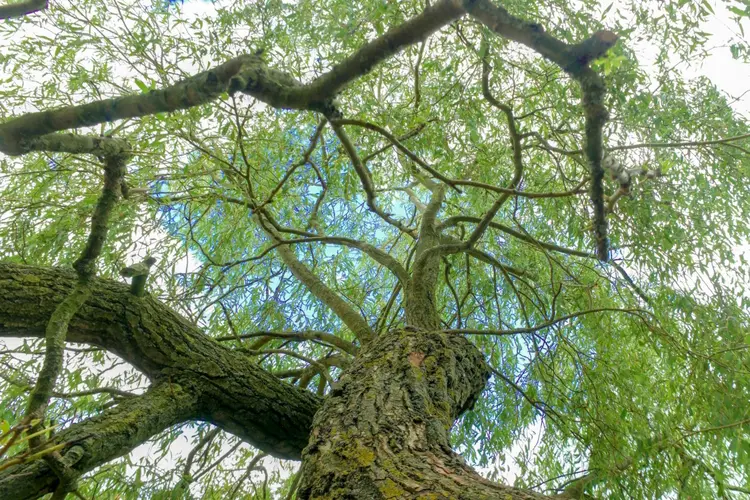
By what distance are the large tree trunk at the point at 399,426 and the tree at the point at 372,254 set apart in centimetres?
1

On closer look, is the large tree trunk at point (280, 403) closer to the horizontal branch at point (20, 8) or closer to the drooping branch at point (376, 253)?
the drooping branch at point (376, 253)

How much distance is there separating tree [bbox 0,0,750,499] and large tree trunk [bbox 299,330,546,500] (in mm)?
10

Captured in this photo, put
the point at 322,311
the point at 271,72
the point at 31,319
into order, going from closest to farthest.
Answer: the point at 271,72 < the point at 31,319 < the point at 322,311

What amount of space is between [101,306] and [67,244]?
43.7 inches

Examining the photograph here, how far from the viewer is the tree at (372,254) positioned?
60.4 inches

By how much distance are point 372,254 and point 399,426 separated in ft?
5.45

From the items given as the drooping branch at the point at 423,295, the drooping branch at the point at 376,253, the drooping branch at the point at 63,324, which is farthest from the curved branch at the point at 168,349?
the drooping branch at the point at 376,253

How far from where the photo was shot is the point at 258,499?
2.75 m

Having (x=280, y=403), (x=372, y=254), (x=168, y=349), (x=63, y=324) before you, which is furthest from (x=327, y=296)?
(x=63, y=324)

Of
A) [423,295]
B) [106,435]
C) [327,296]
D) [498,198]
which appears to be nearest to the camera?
[106,435]

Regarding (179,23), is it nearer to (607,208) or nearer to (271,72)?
(271,72)

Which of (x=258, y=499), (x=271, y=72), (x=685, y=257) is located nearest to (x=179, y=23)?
(x=271, y=72)

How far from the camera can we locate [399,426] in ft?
4.84

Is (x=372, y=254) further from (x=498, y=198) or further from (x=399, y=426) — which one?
(x=399, y=426)
